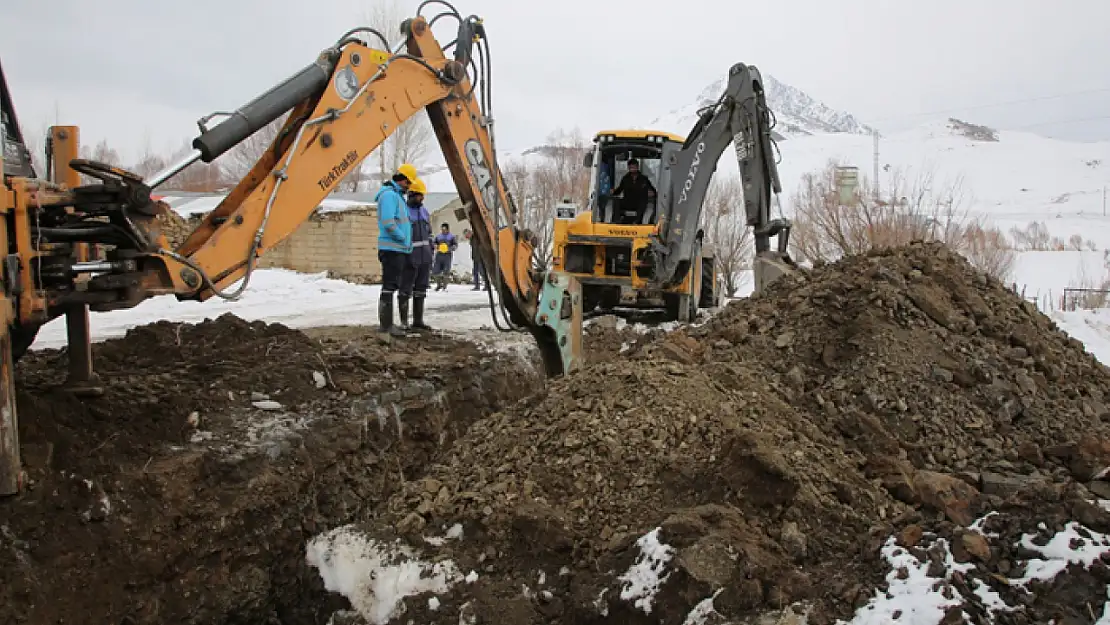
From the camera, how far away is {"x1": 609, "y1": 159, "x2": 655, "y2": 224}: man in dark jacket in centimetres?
984

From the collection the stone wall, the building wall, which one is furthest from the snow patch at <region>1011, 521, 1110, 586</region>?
the building wall

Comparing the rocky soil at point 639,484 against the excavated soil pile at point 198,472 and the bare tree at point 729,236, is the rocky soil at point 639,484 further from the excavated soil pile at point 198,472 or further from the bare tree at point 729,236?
the bare tree at point 729,236

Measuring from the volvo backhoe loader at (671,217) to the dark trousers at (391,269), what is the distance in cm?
266

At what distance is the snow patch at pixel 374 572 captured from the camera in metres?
3.29

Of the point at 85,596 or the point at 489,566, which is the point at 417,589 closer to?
the point at 489,566

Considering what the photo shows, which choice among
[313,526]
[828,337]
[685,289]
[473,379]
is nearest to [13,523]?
[313,526]

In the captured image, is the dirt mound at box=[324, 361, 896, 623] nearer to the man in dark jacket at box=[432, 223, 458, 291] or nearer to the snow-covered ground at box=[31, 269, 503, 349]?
the snow-covered ground at box=[31, 269, 503, 349]

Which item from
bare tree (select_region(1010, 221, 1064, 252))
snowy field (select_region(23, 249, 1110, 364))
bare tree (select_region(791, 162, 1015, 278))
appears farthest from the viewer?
bare tree (select_region(1010, 221, 1064, 252))

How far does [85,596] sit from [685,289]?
7.14 m

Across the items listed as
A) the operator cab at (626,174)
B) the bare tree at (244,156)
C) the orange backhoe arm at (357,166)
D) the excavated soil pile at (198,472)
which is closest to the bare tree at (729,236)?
the operator cab at (626,174)

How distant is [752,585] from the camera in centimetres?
280

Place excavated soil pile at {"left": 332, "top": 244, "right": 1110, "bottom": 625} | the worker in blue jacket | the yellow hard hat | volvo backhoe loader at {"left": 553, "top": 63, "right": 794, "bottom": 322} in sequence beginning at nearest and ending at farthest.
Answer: excavated soil pile at {"left": 332, "top": 244, "right": 1110, "bottom": 625} → the worker in blue jacket → volvo backhoe loader at {"left": 553, "top": 63, "right": 794, "bottom": 322} → the yellow hard hat

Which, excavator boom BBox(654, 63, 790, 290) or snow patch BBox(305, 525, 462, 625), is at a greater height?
excavator boom BBox(654, 63, 790, 290)

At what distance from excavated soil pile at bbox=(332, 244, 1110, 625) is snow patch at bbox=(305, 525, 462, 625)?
0.12 feet
